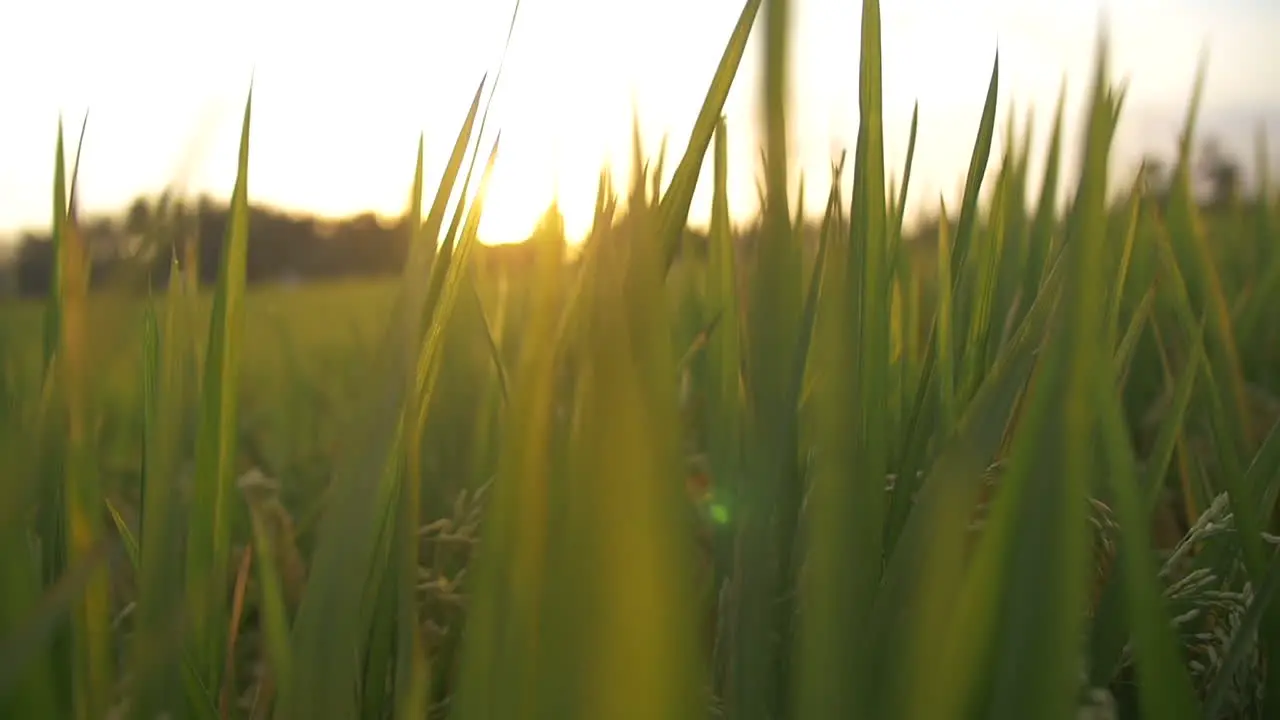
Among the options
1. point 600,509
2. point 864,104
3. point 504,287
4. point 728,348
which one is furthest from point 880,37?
point 504,287

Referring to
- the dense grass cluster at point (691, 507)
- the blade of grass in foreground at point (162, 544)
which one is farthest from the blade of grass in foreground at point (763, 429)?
the blade of grass in foreground at point (162, 544)

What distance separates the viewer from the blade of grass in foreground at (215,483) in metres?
0.35

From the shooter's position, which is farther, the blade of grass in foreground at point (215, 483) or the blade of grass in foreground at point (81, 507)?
the blade of grass in foreground at point (215, 483)

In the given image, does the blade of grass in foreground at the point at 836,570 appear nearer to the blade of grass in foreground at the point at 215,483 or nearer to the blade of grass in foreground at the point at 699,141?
the blade of grass in foreground at the point at 699,141

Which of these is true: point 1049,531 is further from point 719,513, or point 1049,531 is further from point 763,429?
point 719,513

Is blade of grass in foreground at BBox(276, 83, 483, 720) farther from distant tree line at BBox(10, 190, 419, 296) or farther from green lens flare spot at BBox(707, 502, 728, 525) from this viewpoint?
green lens flare spot at BBox(707, 502, 728, 525)

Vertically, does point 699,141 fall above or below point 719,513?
above

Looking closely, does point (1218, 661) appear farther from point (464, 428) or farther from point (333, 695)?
point (464, 428)

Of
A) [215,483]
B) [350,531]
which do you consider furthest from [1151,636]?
[215,483]

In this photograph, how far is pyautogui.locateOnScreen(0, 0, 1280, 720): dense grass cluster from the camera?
19 cm

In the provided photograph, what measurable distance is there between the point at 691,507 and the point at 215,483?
0.20m

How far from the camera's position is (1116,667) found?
360 mm

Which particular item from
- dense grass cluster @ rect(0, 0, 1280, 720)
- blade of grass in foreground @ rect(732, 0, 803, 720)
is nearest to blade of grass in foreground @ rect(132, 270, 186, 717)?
dense grass cluster @ rect(0, 0, 1280, 720)

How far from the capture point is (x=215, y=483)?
356 millimetres
